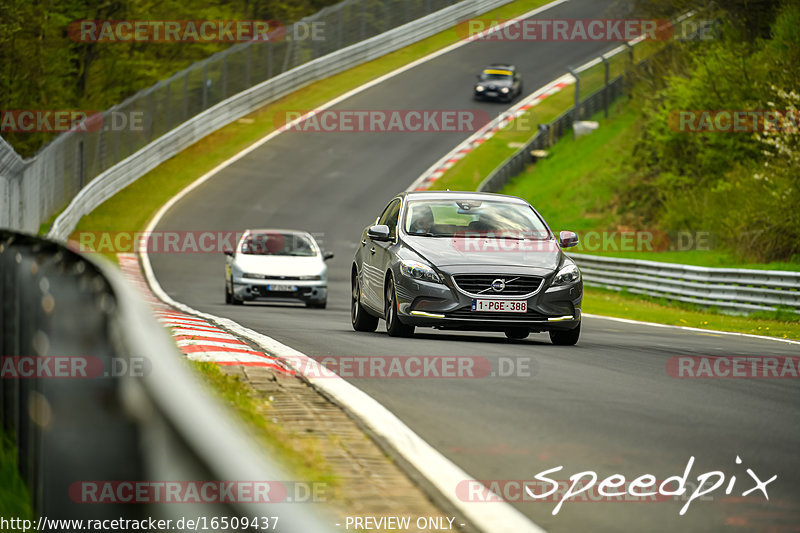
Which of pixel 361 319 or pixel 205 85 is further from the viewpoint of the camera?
pixel 205 85

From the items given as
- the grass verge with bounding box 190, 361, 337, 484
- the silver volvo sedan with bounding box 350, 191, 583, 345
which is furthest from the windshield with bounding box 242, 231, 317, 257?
the grass verge with bounding box 190, 361, 337, 484

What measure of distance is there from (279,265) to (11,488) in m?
17.5

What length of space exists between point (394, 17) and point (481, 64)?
211 inches

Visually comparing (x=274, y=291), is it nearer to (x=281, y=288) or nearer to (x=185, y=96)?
(x=281, y=288)

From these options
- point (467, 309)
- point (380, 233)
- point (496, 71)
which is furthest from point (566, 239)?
point (496, 71)

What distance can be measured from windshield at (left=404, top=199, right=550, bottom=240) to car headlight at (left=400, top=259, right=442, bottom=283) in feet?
2.94

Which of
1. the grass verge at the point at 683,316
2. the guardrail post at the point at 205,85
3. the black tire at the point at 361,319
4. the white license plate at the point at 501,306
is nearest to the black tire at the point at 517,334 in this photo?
the black tire at the point at 361,319

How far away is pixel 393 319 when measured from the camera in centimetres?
1316

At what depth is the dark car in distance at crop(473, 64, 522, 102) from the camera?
52594 mm

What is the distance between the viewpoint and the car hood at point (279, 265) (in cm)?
2209

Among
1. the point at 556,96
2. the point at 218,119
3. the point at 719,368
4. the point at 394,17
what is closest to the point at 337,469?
the point at 719,368

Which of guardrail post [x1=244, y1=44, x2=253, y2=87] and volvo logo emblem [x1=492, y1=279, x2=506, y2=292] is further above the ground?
guardrail post [x1=244, y1=44, x2=253, y2=87]

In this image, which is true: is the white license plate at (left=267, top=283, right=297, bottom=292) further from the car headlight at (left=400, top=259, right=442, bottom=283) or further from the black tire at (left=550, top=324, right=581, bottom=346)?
the black tire at (left=550, top=324, right=581, bottom=346)

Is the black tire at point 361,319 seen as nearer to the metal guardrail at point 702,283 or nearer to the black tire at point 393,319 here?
the black tire at point 393,319
